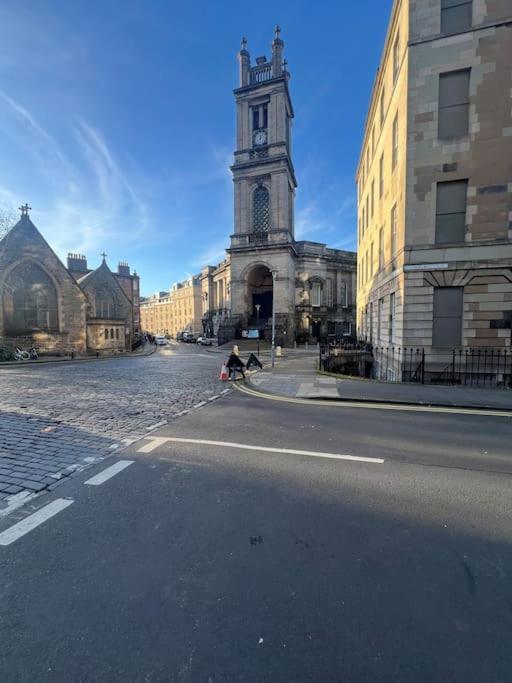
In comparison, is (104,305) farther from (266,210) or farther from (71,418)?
(71,418)

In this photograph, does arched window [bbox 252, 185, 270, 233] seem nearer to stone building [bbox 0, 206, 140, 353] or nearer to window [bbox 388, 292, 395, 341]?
stone building [bbox 0, 206, 140, 353]

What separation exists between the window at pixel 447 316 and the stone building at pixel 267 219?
26.3 meters

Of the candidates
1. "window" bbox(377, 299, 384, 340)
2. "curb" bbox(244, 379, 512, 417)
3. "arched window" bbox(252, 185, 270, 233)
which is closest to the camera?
"curb" bbox(244, 379, 512, 417)

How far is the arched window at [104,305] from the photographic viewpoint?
1507 inches

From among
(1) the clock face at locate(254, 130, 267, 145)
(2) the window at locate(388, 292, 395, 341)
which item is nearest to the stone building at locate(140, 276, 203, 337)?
(1) the clock face at locate(254, 130, 267, 145)

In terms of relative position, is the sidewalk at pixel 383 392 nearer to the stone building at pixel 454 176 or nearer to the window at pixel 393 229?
the stone building at pixel 454 176

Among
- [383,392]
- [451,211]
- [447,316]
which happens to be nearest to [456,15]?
[451,211]

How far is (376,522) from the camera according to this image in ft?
10.8

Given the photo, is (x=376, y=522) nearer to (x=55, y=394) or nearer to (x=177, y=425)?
(x=177, y=425)

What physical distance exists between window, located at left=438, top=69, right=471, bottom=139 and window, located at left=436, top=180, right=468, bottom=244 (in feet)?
6.67

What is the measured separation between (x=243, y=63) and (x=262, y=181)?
17361mm

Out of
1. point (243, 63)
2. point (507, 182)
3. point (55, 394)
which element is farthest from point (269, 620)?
point (243, 63)

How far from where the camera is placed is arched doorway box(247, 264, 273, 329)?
44281 mm

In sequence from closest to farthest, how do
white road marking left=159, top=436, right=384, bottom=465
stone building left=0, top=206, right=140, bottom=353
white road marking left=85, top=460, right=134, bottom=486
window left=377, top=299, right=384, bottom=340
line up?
1. white road marking left=85, top=460, right=134, bottom=486
2. white road marking left=159, top=436, right=384, bottom=465
3. window left=377, top=299, right=384, bottom=340
4. stone building left=0, top=206, right=140, bottom=353
